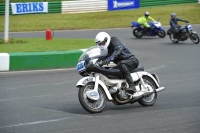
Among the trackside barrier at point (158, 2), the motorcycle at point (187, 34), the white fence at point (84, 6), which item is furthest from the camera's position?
the trackside barrier at point (158, 2)

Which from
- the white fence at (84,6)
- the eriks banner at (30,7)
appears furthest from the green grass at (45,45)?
the white fence at (84,6)

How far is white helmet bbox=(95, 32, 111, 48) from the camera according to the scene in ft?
32.5

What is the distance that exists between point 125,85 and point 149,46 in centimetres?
1329

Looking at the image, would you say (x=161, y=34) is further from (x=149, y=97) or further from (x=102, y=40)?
(x=102, y=40)

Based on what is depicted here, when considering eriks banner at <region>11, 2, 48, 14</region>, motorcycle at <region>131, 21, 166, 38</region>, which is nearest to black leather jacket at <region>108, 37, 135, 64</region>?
motorcycle at <region>131, 21, 166, 38</region>

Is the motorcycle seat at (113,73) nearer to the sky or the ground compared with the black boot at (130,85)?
nearer to the sky

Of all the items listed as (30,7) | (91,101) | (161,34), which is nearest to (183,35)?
(161,34)

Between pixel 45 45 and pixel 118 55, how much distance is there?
31.0ft

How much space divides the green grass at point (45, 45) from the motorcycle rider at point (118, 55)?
24.7 feet

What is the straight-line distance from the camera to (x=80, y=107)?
1033cm

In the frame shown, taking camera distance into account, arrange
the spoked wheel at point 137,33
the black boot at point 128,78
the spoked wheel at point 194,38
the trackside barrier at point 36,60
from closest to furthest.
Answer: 1. the black boot at point 128,78
2. the trackside barrier at point 36,60
3. the spoked wheel at point 194,38
4. the spoked wheel at point 137,33

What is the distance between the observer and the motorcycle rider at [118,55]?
991 centimetres

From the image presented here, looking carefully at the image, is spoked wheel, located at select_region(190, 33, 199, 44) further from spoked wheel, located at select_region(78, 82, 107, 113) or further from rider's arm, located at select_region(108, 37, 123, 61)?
spoked wheel, located at select_region(78, 82, 107, 113)

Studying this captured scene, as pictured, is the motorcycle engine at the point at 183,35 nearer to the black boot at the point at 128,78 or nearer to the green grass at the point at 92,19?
the green grass at the point at 92,19
